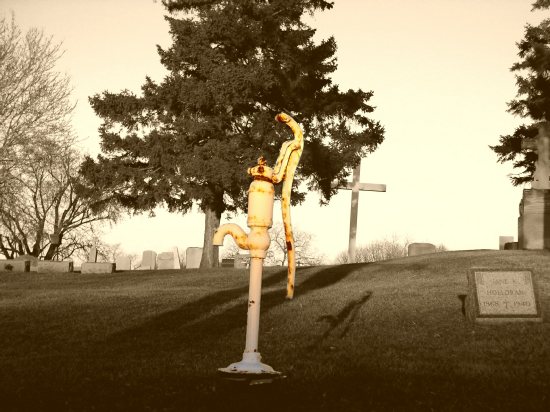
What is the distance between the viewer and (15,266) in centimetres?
3078

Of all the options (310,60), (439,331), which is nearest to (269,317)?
(439,331)

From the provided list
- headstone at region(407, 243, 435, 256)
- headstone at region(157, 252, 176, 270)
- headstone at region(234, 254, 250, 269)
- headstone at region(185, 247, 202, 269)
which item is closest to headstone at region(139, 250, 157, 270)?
headstone at region(157, 252, 176, 270)

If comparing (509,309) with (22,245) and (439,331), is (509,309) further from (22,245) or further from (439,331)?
(22,245)

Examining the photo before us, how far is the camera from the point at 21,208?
151 ft

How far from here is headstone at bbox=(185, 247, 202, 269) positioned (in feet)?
115

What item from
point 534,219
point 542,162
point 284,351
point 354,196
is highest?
point 542,162

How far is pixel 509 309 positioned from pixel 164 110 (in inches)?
884

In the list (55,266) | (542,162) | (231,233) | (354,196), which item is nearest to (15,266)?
(55,266)

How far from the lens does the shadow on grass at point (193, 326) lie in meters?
9.86

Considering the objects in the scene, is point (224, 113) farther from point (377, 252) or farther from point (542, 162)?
point (377, 252)

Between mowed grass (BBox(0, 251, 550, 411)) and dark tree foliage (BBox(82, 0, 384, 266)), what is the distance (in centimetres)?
1216

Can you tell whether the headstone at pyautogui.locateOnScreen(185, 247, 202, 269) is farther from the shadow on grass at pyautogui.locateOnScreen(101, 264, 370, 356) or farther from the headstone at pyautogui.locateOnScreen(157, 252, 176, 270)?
the shadow on grass at pyautogui.locateOnScreen(101, 264, 370, 356)

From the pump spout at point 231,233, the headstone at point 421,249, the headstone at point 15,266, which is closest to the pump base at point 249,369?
the pump spout at point 231,233

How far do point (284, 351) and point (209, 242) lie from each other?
21692 millimetres
